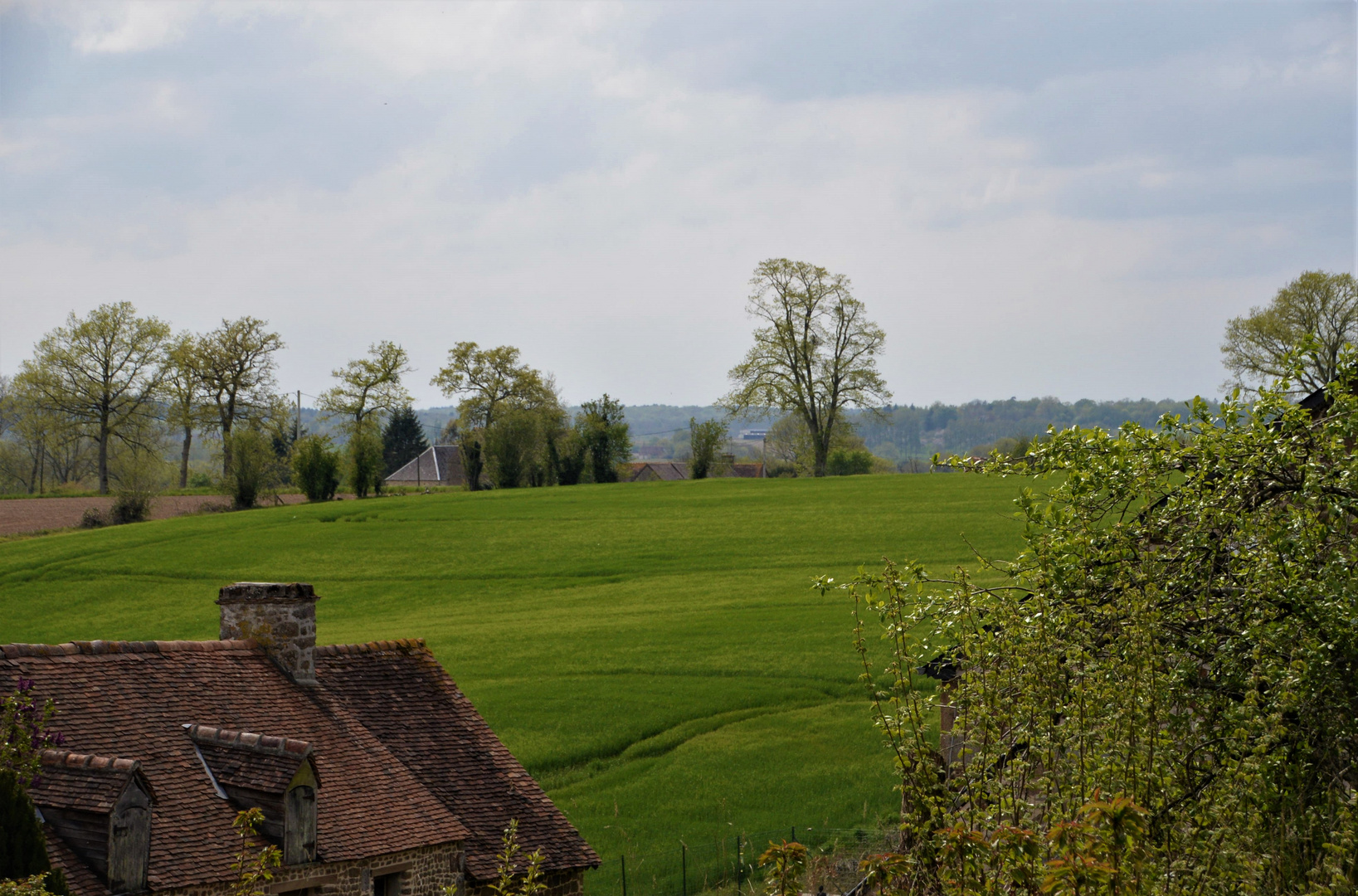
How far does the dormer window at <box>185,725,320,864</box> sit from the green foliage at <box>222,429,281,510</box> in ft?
201

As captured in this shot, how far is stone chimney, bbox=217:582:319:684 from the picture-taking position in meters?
14.9

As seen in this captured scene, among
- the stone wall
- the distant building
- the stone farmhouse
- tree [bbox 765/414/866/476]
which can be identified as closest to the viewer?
the stone farmhouse

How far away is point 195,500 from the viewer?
7488 cm

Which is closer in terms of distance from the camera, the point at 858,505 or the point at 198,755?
the point at 198,755

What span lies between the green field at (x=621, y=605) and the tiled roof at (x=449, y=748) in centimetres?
428

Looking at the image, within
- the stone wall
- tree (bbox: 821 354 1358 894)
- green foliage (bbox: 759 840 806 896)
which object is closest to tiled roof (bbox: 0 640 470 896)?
the stone wall

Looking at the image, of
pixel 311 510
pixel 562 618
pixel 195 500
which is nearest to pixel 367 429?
pixel 195 500

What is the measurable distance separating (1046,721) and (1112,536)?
2.35 meters

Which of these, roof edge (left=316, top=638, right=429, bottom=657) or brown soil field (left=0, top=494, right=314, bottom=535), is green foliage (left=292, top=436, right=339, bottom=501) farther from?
roof edge (left=316, top=638, right=429, bottom=657)

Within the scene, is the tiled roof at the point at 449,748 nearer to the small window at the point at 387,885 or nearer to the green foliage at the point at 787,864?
the small window at the point at 387,885

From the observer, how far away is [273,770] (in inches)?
472

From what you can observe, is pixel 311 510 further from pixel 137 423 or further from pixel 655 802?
pixel 655 802

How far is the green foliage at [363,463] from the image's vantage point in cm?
7506

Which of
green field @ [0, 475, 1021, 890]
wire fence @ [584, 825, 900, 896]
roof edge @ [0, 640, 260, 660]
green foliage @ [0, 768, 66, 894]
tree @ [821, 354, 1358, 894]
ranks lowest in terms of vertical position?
wire fence @ [584, 825, 900, 896]
